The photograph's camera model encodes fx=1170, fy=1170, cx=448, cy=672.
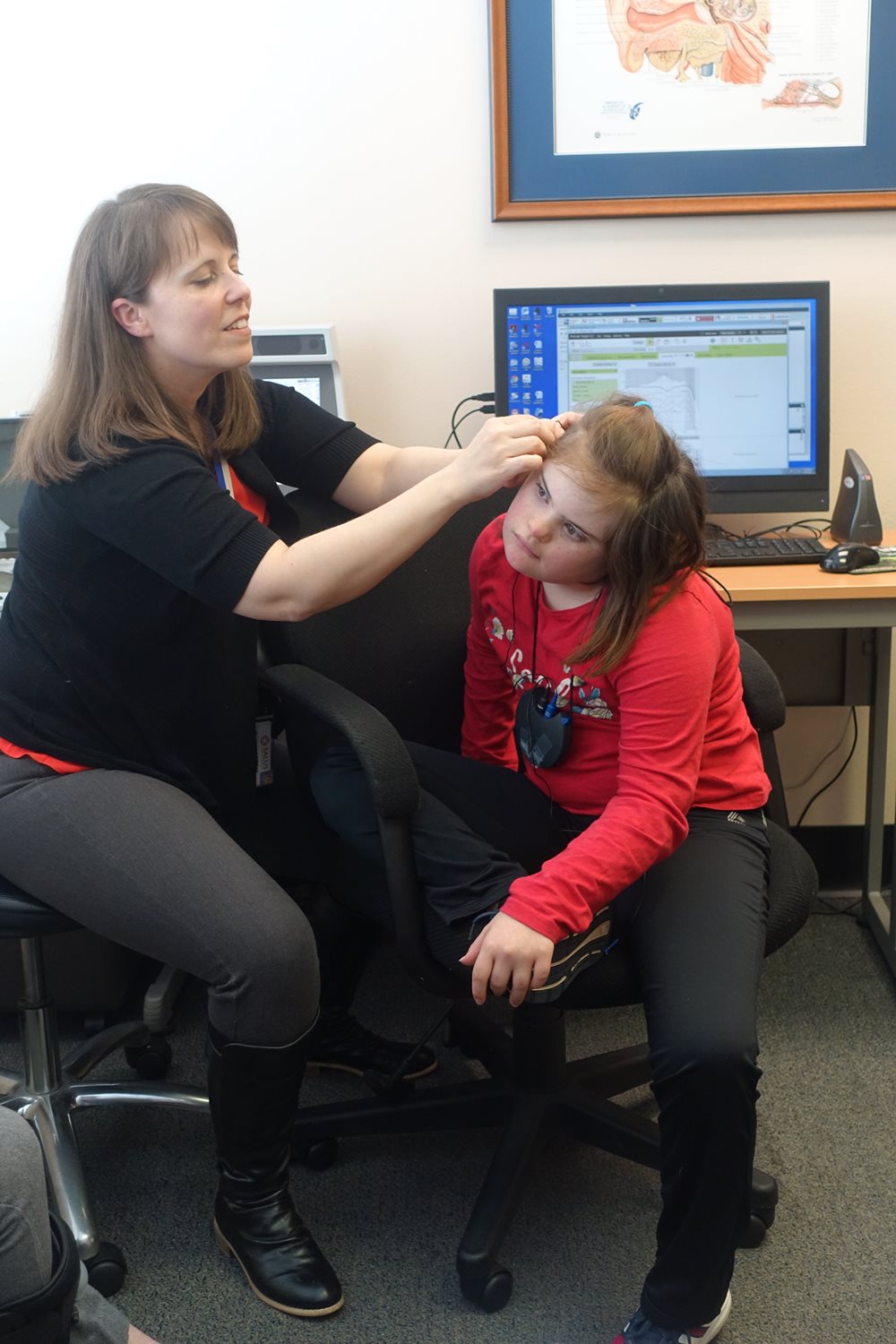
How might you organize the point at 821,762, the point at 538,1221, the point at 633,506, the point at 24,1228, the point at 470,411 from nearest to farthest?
the point at 24,1228 < the point at 633,506 < the point at 538,1221 < the point at 470,411 < the point at 821,762

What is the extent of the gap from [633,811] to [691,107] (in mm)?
1447

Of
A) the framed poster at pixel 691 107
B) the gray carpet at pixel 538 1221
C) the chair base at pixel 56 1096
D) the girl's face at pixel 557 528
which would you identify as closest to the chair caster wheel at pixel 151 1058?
the gray carpet at pixel 538 1221

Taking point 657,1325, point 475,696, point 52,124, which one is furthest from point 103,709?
point 52,124

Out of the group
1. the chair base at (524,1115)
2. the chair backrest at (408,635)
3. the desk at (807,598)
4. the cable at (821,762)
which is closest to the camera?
the chair base at (524,1115)

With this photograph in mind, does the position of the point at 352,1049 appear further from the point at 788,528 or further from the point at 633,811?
the point at 788,528

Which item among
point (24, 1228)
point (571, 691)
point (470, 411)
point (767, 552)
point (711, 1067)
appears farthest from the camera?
point (470, 411)

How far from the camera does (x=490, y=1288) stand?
1308mm

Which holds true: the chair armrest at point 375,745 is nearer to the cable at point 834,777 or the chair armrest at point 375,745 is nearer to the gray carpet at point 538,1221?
the gray carpet at point 538,1221

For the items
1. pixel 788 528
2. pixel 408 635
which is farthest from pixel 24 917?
pixel 788 528

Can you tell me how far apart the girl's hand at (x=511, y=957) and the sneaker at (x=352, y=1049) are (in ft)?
2.10

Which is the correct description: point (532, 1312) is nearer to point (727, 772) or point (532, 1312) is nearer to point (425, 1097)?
point (425, 1097)

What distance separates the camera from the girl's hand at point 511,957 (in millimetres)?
1108

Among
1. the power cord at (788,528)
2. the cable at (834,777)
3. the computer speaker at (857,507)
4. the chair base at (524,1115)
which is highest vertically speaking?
the computer speaker at (857,507)

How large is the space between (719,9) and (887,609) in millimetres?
1101
